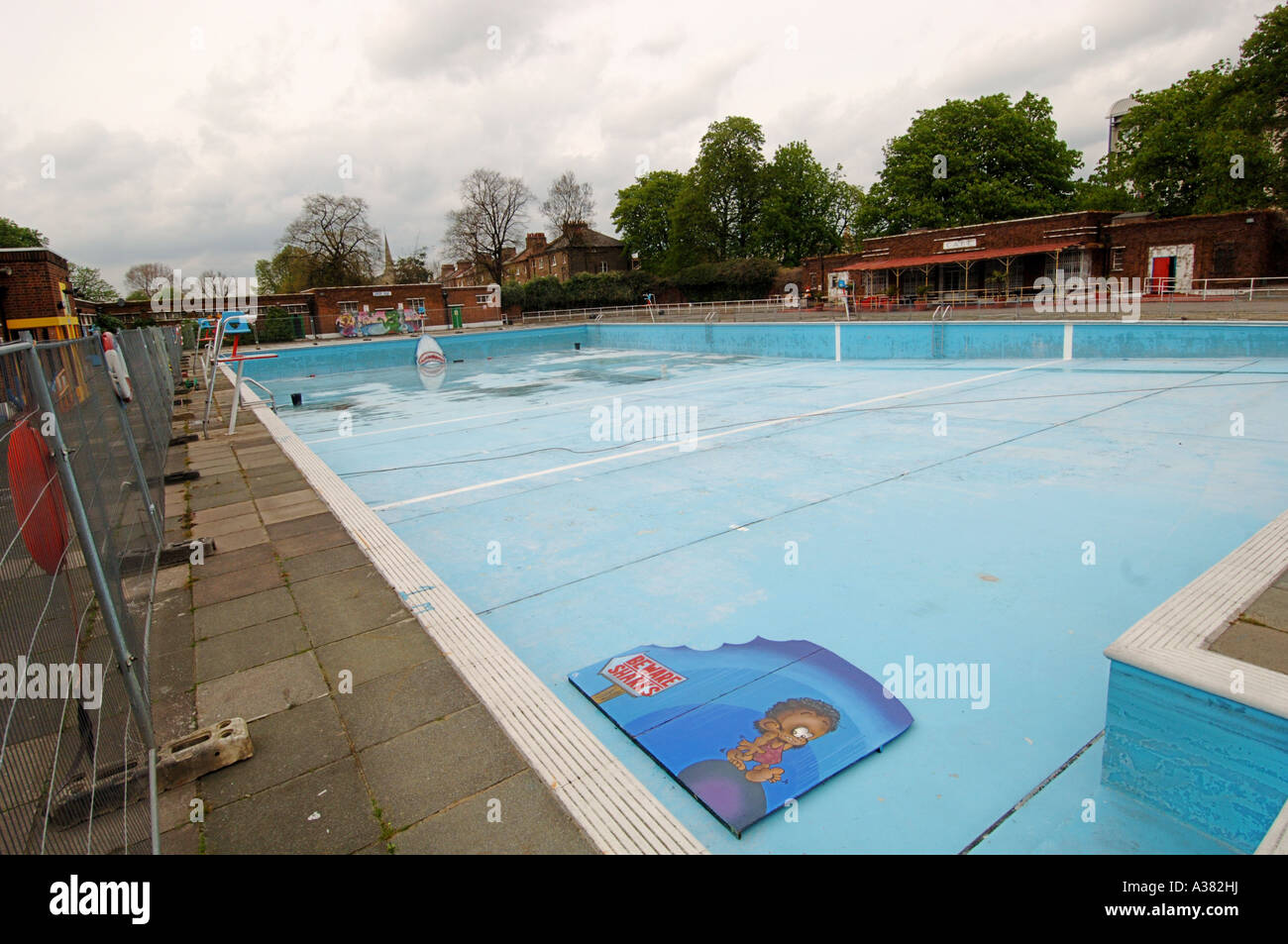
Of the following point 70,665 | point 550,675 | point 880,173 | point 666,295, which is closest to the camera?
point 70,665

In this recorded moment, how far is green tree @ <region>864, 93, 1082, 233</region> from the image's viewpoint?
142 feet

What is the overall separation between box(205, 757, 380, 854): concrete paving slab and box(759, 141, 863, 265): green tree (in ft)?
191

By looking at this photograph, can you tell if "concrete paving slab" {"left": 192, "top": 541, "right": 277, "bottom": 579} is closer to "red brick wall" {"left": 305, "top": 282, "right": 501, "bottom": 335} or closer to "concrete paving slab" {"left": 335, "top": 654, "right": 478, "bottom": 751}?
"concrete paving slab" {"left": 335, "top": 654, "right": 478, "bottom": 751}

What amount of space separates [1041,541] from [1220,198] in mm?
42786

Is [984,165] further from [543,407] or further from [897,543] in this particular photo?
[897,543]

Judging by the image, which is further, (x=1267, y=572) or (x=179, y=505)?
(x=179, y=505)

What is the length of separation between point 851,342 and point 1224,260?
18451mm

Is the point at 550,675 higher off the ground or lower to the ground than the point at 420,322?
lower

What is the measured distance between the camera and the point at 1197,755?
256 centimetres

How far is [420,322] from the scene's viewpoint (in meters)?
42.1

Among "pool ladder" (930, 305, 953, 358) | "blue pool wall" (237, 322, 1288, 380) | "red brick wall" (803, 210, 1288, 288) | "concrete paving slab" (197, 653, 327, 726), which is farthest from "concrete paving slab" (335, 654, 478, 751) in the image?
"red brick wall" (803, 210, 1288, 288)

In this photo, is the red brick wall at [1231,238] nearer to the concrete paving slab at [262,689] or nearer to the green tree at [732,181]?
the green tree at [732,181]
